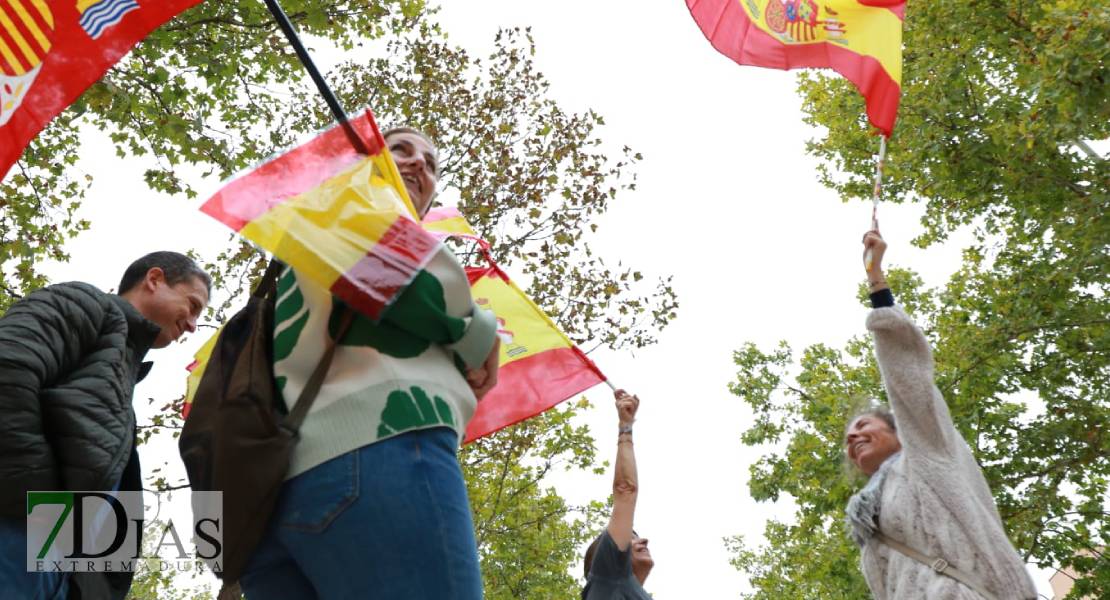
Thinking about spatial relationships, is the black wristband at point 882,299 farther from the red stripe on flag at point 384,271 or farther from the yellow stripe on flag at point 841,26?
the red stripe on flag at point 384,271

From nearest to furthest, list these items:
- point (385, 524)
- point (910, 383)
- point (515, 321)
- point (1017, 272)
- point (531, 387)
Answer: point (385, 524) < point (910, 383) < point (531, 387) < point (515, 321) < point (1017, 272)

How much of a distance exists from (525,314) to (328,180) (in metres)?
1.89

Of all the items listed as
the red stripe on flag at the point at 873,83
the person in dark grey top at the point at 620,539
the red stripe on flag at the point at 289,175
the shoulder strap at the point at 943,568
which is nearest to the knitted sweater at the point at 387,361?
the red stripe on flag at the point at 289,175

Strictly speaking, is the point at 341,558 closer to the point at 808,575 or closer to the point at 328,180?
the point at 328,180

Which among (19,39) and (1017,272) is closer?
(19,39)

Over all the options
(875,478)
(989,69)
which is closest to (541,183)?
(989,69)

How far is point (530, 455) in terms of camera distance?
1388 cm

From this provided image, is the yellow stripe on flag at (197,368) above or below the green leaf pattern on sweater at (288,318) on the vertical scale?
above

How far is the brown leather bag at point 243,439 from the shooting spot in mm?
1899

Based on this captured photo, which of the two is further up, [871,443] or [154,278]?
[154,278]

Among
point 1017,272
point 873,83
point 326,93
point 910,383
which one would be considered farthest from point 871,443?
point 1017,272

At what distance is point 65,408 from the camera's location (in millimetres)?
2639

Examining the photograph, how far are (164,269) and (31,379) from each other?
0.81 m

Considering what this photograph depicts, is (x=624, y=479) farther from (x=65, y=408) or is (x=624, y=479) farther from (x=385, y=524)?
(x=385, y=524)
